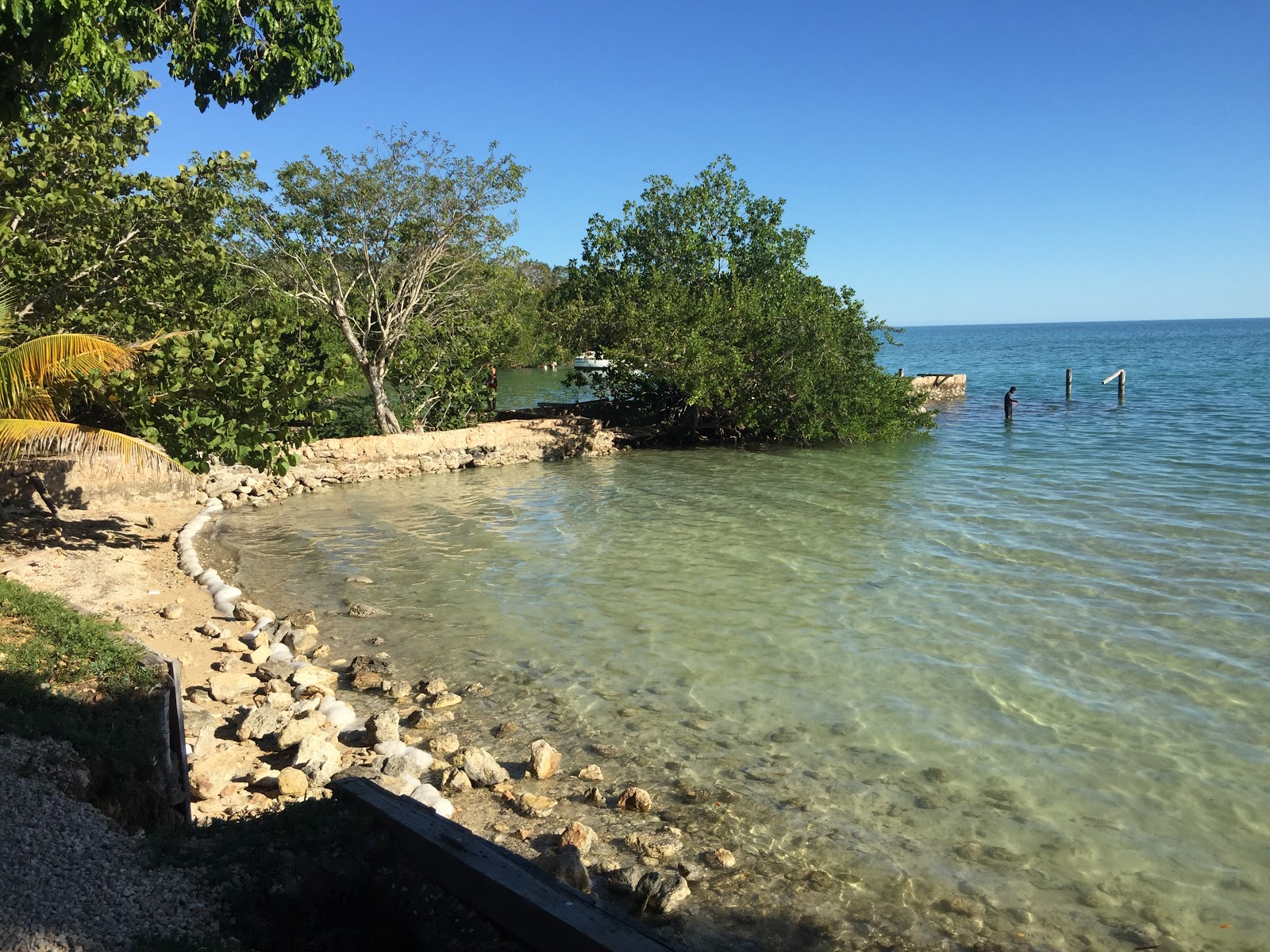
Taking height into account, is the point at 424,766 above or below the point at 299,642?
below

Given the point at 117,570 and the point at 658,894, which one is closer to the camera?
the point at 658,894

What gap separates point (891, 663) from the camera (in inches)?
351

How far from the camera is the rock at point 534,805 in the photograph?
6070mm

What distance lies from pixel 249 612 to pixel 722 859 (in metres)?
7.00

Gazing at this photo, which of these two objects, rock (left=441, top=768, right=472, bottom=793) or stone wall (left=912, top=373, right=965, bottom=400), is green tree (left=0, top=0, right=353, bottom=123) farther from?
stone wall (left=912, top=373, right=965, bottom=400)

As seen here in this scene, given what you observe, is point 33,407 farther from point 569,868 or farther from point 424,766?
point 569,868

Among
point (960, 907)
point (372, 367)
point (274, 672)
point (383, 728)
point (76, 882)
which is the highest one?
point (372, 367)

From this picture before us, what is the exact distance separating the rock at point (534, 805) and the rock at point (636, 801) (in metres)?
0.49

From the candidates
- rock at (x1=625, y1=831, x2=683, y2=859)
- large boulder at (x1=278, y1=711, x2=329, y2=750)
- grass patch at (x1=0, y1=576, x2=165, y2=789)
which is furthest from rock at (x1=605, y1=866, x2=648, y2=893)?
large boulder at (x1=278, y1=711, x2=329, y2=750)

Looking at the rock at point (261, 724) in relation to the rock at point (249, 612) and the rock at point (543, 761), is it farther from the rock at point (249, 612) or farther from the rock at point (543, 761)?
the rock at point (249, 612)

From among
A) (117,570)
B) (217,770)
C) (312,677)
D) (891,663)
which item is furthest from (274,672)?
(891,663)

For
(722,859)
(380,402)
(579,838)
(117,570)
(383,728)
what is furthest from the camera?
(380,402)

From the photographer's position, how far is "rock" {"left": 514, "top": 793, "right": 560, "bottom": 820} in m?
6.07

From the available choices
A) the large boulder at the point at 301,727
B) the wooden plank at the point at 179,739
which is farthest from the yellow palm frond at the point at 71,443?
the wooden plank at the point at 179,739
